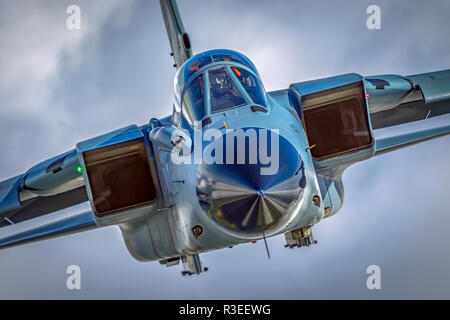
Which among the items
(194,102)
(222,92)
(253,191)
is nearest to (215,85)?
(222,92)

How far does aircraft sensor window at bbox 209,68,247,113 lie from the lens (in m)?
6.17

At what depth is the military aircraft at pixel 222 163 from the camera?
15.9ft

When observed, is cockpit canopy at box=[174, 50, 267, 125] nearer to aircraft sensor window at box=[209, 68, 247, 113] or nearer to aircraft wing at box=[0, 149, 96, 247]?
aircraft sensor window at box=[209, 68, 247, 113]

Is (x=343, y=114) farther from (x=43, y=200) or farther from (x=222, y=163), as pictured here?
(x=43, y=200)

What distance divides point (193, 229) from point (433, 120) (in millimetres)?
6934

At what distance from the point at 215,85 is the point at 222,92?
0.71 ft

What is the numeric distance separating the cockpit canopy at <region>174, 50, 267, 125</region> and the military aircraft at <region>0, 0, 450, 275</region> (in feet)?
0.07

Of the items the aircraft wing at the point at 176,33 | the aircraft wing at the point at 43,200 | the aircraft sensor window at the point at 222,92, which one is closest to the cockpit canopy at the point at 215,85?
the aircraft sensor window at the point at 222,92

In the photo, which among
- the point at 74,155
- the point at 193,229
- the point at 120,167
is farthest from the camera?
the point at 74,155

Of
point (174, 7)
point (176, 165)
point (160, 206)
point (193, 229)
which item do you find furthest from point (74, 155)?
point (174, 7)

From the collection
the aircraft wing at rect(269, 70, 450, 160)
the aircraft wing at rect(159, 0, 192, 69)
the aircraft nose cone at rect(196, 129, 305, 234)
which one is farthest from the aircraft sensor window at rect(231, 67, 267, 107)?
the aircraft wing at rect(159, 0, 192, 69)

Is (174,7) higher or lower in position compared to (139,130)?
higher

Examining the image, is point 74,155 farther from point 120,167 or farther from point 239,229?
point 239,229

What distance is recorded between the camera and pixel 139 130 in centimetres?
690
